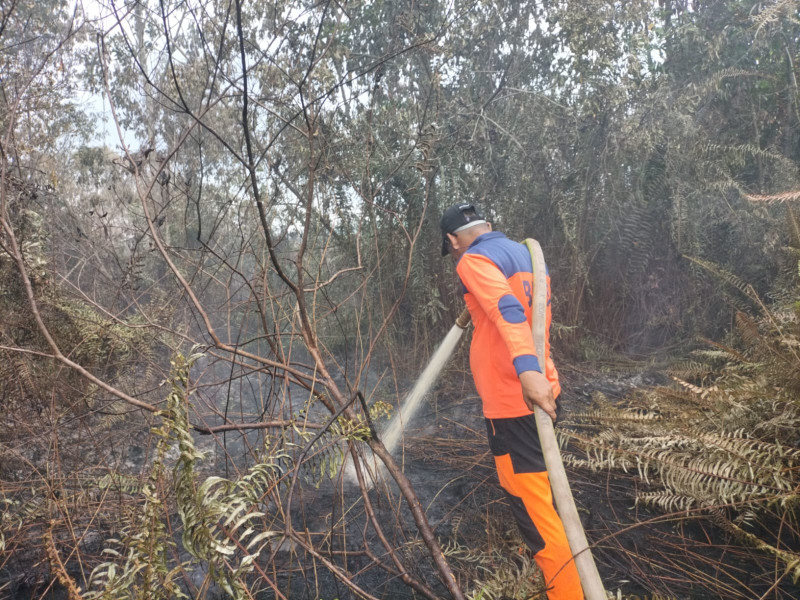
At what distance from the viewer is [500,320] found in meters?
2.46

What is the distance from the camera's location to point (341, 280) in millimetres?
6844

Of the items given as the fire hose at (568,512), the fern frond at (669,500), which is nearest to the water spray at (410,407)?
the fern frond at (669,500)

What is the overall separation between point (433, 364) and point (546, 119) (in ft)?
9.87

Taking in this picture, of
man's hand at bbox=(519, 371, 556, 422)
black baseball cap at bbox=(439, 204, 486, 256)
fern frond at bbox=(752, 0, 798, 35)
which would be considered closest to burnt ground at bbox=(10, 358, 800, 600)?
man's hand at bbox=(519, 371, 556, 422)

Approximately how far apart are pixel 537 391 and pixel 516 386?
301 millimetres

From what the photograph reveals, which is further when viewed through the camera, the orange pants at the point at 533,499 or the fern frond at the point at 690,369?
the fern frond at the point at 690,369

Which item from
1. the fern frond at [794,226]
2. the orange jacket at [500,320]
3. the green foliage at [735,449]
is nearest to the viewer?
the orange jacket at [500,320]

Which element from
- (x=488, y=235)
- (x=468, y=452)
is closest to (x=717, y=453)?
(x=488, y=235)

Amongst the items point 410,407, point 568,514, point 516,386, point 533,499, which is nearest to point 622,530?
point 568,514

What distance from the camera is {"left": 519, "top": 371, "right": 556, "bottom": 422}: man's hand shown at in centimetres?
228

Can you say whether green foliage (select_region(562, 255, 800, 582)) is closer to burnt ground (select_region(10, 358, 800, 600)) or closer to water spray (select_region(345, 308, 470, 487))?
burnt ground (select_region(10, 358, 800, 600))

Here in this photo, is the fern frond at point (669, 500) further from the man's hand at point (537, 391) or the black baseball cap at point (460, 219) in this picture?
the black baseball cap at point (460, 219)

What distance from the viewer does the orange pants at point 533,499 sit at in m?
2.29

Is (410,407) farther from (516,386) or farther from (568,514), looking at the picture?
(568,514)
